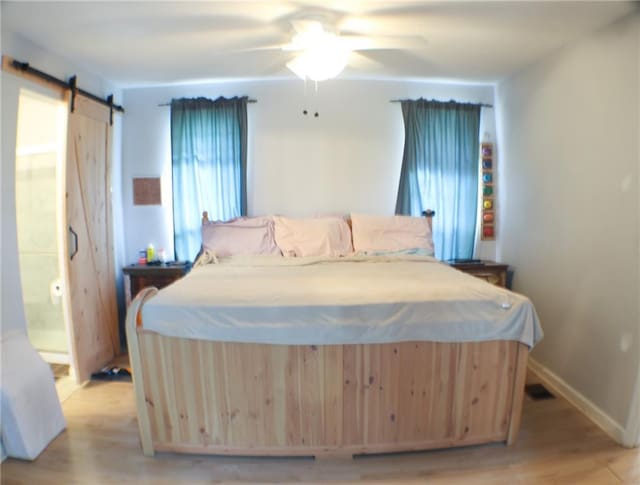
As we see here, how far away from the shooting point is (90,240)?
8.93ft

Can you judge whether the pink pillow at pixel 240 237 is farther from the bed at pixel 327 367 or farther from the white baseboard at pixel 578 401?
the white baseboard at pixel 578 401

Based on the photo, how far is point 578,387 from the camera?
225 cm

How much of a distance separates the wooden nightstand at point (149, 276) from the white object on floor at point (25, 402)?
972mm

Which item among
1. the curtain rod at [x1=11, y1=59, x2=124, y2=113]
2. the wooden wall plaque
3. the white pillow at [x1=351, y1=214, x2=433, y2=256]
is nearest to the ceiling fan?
the white pillow at [x1=351, y1=214, x2=433, y2=256]

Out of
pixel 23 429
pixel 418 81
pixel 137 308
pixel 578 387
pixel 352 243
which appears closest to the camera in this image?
pixel 137 308

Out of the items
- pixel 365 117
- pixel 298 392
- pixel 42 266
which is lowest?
pixel 298 392

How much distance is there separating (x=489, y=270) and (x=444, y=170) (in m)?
1.02

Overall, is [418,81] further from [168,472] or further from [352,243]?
[168,472]

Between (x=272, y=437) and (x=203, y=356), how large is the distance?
21.6 inches

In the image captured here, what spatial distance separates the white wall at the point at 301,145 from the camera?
3.23 m

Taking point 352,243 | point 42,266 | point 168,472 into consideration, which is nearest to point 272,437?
point 168,472

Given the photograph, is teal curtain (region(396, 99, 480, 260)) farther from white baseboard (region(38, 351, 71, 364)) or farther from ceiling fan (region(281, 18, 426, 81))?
white baseboard (region(38, 351, 71, 364))

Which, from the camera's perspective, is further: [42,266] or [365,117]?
[365,117]

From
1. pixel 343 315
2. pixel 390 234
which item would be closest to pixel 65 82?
pixel 343 315
